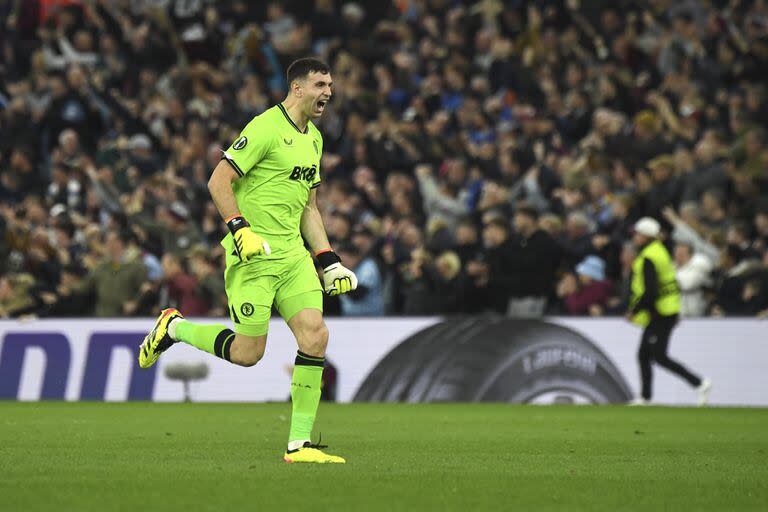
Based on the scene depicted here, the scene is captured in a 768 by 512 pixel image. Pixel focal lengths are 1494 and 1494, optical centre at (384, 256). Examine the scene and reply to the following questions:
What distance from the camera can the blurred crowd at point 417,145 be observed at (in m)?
19.5

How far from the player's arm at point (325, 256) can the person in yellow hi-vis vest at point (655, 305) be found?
830cm

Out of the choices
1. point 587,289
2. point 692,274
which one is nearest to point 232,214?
point 587,289

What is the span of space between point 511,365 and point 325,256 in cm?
839

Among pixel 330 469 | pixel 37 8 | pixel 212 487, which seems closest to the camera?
pixel 212 487

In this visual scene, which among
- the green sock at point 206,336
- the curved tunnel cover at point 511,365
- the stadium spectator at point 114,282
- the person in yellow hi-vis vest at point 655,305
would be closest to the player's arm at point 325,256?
the green sock at point 206,336

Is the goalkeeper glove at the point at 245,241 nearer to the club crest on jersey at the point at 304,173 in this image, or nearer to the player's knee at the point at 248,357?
the club crest on jersey at the point at 304,173

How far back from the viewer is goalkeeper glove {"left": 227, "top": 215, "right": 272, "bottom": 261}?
923 cm

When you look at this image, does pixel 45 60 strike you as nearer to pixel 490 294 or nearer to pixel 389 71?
pixel 389 71

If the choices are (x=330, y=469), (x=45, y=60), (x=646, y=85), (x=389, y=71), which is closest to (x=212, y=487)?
(x=330, y=469)

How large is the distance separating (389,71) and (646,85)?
15.2 feet

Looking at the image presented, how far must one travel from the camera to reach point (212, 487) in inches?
305

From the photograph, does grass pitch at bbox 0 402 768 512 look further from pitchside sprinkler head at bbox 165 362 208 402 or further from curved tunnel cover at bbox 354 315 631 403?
pitchside sprinkler head at bbox 165 362 208 402

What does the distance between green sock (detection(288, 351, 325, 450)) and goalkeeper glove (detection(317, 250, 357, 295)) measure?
20.6 inches

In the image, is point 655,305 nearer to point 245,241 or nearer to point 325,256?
point 325,256
